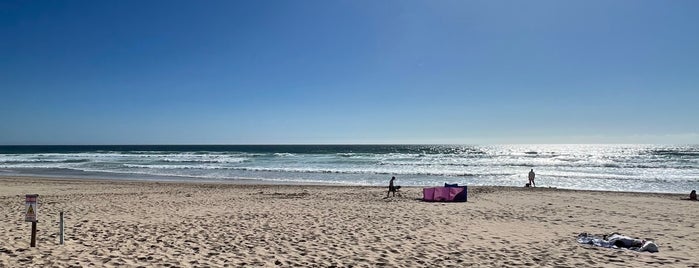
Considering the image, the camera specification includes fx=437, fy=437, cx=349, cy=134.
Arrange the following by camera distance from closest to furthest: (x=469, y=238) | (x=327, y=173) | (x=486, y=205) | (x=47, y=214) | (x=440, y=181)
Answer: (x=469, y=238) → (x=47, y=214) → (x=486, y=205) → (x=440, y=181) → (x=327, y=173)

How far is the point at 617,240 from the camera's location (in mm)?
8125

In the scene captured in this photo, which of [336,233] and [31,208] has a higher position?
[31,208]

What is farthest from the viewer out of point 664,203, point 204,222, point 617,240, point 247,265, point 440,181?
point 440,181

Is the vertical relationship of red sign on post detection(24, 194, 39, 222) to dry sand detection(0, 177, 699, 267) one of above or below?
above

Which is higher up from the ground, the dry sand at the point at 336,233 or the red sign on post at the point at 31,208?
the red sign on post at the point at 31,208

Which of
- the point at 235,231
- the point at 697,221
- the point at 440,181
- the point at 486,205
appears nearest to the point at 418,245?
the point at 235,231

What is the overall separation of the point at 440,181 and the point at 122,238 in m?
22.4

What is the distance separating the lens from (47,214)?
1117 centimetres

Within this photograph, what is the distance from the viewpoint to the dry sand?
7004 mm

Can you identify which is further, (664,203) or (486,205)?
(664,203)

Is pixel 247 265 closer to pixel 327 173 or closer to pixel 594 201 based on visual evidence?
pixel 594 201

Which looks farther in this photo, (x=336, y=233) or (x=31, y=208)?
(x=336, y=233)

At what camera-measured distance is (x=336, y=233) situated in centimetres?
927

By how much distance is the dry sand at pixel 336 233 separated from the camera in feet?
23.0
